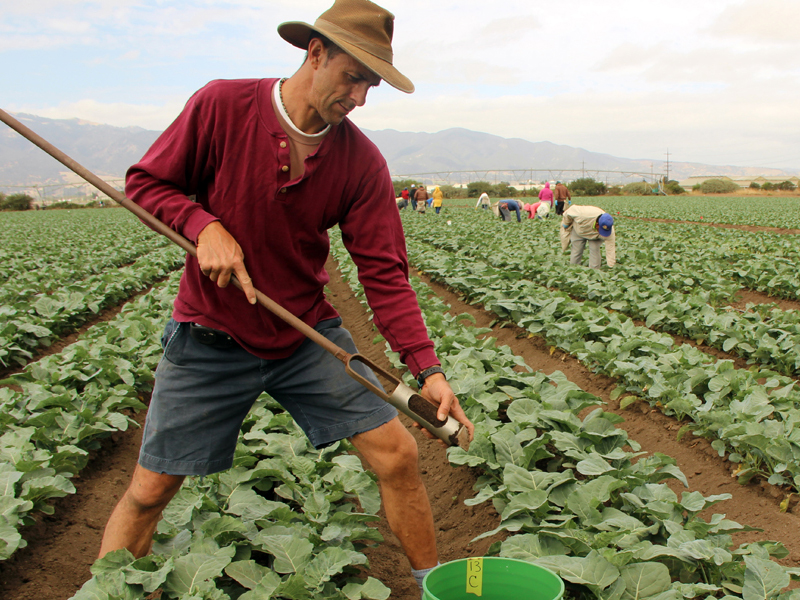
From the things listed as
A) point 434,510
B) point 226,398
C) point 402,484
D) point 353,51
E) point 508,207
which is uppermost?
point 353,51

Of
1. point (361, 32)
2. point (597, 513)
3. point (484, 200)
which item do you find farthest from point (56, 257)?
point (484, 200)

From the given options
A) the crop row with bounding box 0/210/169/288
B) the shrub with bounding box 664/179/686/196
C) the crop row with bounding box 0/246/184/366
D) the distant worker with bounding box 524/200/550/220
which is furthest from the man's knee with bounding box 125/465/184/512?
the shrub with bounding box 664/179/686/196

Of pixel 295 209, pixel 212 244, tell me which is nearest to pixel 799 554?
pixel 295 209

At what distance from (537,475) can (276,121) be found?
2.05 meters

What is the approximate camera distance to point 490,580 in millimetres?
1714

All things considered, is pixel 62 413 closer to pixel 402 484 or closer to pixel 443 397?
pixel 402 484

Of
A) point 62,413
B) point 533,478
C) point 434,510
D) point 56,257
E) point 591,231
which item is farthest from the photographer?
point 56,257

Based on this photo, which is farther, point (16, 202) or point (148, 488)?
point (16, 202)

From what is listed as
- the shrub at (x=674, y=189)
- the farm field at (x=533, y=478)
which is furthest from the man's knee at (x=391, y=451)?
the shrub at (x=674, y=189)

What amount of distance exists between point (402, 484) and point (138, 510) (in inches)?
37.7

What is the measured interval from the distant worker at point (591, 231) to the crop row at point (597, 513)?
19.7 feet

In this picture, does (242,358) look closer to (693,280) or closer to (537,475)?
(537,475)

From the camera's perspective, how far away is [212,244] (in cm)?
174

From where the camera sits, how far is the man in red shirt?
180 centimetres
